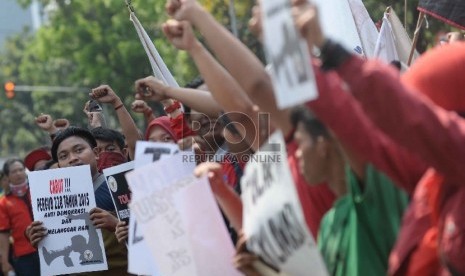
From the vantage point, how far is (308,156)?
12.5ft

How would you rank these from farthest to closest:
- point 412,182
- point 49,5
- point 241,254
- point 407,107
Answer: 1. point 49,5
2. point 241,254
3. point 412,182
4. point 407,107

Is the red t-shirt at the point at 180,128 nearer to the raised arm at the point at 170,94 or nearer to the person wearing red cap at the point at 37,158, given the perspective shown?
the raised arm at the point at 170,94

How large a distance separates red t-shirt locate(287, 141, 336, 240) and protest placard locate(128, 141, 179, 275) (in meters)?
0.58

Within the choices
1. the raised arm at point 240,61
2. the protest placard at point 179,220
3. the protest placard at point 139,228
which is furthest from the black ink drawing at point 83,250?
the raised arm at point 240,61

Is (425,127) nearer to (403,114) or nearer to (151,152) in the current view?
(403,114)

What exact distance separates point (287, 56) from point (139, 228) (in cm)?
170

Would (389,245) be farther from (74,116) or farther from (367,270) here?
(74,116)

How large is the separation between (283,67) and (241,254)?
40.4 inches

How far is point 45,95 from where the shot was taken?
55.8 meters

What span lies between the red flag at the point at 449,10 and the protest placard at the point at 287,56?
3.18 meters

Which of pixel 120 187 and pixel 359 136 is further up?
pixel 120 187

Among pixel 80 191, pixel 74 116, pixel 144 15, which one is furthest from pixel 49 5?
pixel 80 191

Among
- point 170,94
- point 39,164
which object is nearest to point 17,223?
point 39,164

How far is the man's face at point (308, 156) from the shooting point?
378 cm
